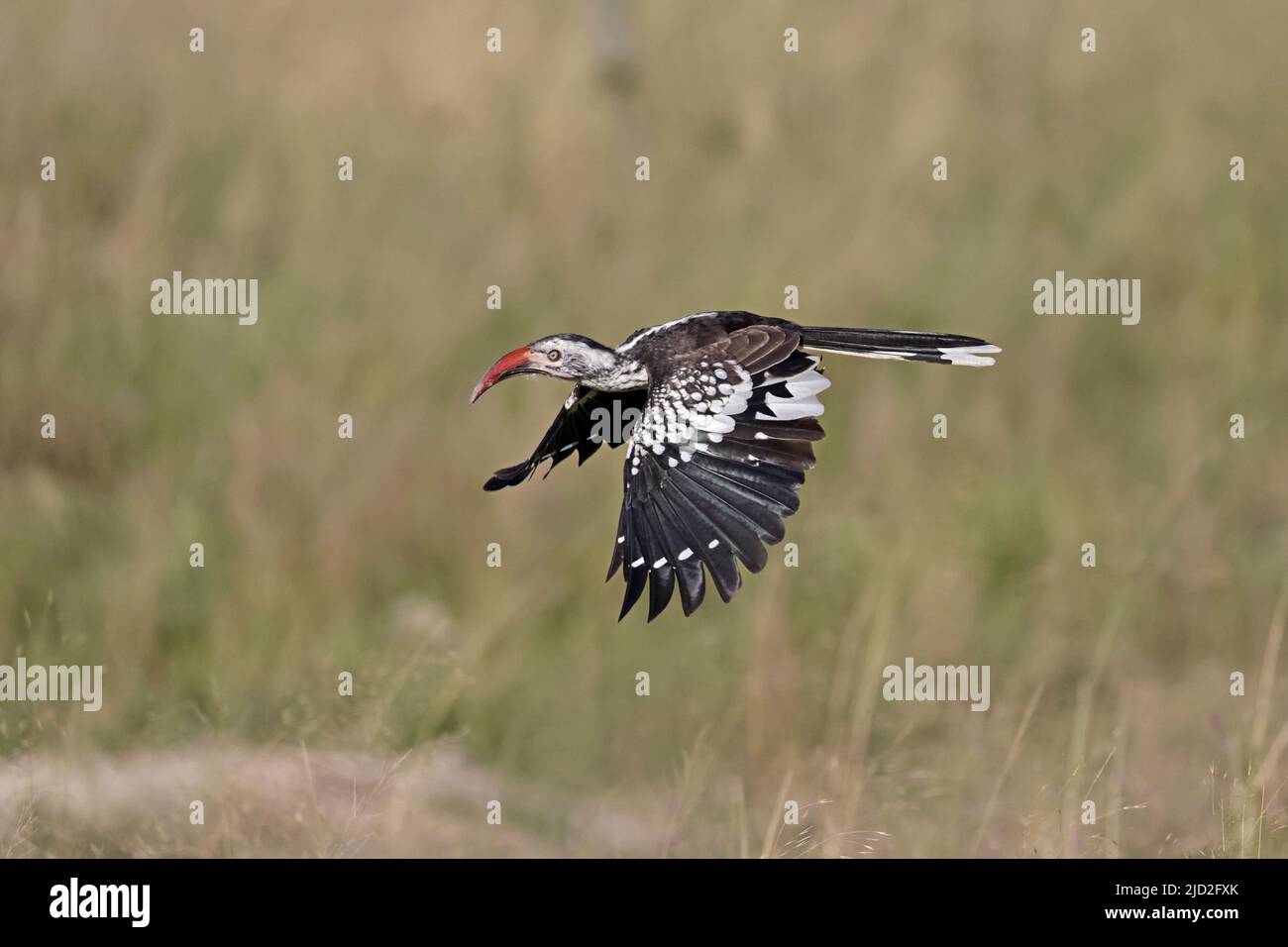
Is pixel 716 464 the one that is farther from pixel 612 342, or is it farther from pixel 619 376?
pixel 612 342

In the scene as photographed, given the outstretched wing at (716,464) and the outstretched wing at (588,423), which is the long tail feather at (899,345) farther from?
the outstretched wing at (588,423)

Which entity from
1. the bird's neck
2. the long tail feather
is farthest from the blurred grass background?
the bird's neck

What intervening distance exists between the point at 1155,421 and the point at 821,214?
1.86 metres

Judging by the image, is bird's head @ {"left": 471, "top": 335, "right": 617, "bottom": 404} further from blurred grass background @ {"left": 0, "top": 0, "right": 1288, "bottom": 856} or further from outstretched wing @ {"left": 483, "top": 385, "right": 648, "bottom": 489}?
blurred grass background @ {"left": 0, "top": 0, "right": 1288, "bottom": 856}

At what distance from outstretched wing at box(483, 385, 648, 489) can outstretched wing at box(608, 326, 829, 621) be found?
162 millimetres

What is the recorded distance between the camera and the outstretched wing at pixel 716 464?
95.8 inches

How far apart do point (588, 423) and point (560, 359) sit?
305 millimetres

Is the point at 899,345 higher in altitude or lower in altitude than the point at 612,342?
lower

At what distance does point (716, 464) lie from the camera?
2580mm

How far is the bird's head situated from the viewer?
2703 mm

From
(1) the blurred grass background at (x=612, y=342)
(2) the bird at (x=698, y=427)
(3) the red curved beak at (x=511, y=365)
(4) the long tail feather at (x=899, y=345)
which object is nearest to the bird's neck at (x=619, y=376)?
(2) the bird at (x=698, y=427)

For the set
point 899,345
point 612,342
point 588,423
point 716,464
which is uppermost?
point 612,342

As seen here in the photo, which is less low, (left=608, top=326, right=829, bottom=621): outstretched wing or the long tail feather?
the long tail feather

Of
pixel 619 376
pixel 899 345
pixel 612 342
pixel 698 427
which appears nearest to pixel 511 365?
pixel 619 376
